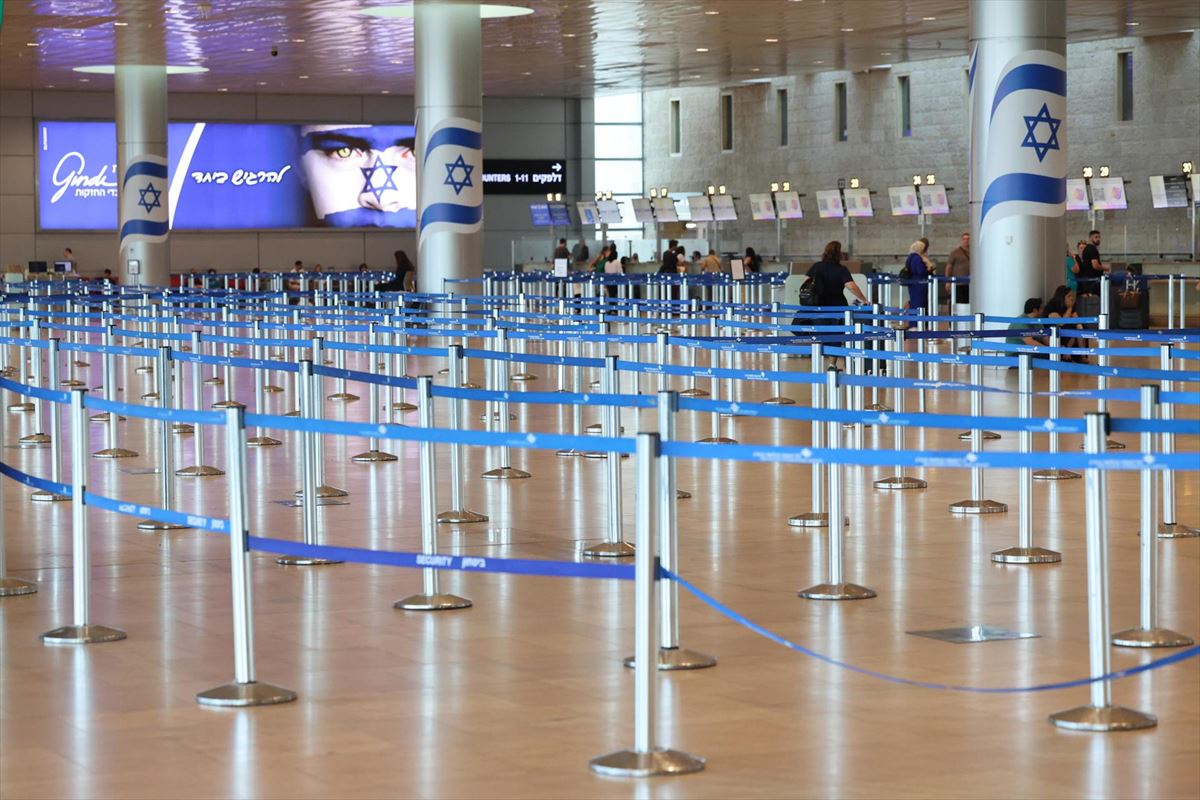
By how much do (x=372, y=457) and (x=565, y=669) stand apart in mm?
7963

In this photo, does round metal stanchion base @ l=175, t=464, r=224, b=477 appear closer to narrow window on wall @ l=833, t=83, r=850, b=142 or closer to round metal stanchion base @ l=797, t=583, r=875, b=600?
round metal stanchion base @ l=797, t=583, r=875, b=600

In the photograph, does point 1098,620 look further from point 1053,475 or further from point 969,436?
point 969,436

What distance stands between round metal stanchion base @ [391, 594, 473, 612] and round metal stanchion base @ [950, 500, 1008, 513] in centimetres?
→ 426

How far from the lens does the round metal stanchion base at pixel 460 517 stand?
11719 mm

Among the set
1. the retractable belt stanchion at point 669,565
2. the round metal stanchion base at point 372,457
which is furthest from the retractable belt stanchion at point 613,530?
the round metal stanchion base at point 372,457

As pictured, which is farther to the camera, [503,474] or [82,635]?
[503,474]

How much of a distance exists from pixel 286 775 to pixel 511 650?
6.65 ft

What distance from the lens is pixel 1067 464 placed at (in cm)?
→ 617

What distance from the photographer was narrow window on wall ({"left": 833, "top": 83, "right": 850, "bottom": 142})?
1913 inches

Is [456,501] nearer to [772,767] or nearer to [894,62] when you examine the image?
Answer: [772,767]

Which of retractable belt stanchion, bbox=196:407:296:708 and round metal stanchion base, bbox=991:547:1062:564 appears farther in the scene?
round metal stanchion base, bbox=991:547:1062:564

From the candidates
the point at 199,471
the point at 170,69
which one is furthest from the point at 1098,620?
the point at 170,69

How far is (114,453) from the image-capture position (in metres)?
15.8

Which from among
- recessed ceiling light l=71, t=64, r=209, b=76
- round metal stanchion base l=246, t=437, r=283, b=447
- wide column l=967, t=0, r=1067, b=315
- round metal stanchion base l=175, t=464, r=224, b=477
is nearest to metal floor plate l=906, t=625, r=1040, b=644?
round metal stanchion base l=175, t=464, r=224, b=477
